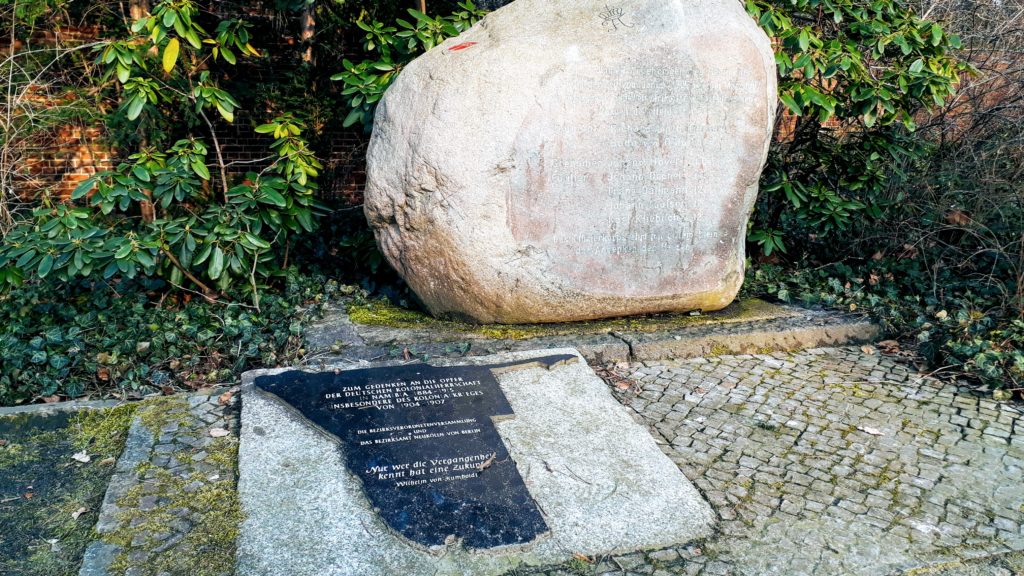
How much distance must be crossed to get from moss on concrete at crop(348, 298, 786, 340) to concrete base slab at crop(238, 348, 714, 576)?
2.68ft

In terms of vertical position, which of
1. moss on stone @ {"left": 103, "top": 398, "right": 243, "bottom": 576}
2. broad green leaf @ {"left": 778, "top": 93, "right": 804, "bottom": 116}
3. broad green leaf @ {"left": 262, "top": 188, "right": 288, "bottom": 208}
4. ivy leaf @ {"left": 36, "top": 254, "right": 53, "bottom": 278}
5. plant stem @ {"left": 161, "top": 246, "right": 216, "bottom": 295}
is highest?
broad green leaf @ {"left": 778, "top": 93, "right": 804, "bottom": 116}

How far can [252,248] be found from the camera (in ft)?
14.5

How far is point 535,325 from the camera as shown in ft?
14.5

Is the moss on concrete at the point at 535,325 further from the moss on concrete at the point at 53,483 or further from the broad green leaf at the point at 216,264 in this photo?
the moss on concrete at the point at 53,483

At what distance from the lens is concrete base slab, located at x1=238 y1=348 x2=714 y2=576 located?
2469 millimetres

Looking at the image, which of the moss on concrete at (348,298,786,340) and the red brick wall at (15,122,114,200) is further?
the red brick wall at (15,122,114,200)

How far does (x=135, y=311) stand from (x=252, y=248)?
806 millimetres

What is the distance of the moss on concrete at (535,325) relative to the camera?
4.33 m

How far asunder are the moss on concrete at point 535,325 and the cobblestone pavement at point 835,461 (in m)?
0.34

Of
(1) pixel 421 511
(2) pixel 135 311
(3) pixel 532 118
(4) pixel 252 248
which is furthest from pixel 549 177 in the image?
(2) pixel 135 311

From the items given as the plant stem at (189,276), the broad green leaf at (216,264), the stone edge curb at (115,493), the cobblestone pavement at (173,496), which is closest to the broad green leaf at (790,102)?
the broad green leaf at (216,264)

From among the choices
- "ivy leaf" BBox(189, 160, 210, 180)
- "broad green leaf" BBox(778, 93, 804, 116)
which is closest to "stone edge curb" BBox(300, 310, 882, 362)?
"ivy leaf" BBox(189, 160, 210, 180)

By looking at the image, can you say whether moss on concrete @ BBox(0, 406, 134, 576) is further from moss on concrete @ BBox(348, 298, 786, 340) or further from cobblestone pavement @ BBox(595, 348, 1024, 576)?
Answer: cobblestone pavement @ BBox(595, 348, 1024, 576)

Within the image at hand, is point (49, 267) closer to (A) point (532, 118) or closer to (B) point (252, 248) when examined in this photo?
(B) point (252, 248)
